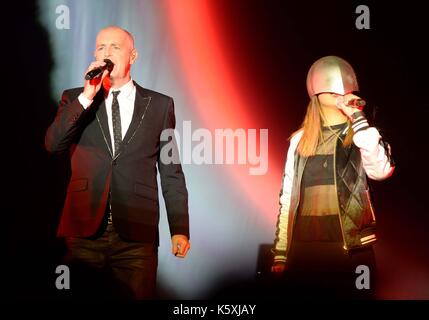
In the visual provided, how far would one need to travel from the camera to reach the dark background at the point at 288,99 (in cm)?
361

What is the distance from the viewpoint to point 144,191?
10.3ft

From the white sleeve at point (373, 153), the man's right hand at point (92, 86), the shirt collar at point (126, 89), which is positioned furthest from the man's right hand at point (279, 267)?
the man's right hand at point (92, 86)

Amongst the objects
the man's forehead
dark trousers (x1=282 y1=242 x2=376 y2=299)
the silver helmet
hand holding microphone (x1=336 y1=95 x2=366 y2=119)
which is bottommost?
dark trousers (x1=282 y1=242 x2=376 y2=299)

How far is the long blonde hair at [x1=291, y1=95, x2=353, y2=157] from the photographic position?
341 centimetres

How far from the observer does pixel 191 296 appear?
11.9 feet

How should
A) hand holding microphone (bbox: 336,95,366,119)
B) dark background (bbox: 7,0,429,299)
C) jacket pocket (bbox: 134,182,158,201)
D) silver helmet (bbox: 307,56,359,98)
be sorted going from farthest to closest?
dark background (bbox: 7,0,429,299) < silver helmet (bbox: 307,56,359,98) < hand holding microphone (bbox: 336,95,366,119) < jacket pocket (bbox: 134,182,158,201)

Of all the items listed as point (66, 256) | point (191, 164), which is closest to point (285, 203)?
point (191, 164)

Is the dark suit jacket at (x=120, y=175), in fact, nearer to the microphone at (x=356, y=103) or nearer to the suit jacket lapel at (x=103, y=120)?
the suit jacket lapel at (x=103, y=120)

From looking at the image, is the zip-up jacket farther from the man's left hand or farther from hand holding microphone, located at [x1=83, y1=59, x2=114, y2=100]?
hand holding microphone, located at [x1=83, y1=59, x2=114, y2=100]

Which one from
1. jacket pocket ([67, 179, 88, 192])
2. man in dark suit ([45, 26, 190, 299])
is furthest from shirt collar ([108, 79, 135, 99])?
jacket pocket ([67, 179, 88, 192])

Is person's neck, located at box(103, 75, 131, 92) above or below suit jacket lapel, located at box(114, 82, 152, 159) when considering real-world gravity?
above

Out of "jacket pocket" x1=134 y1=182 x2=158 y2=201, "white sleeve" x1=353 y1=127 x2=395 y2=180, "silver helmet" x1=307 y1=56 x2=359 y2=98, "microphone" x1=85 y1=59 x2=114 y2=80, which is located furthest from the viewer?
"silver helmet" x1=307 y1=56 x2=359 y2=98

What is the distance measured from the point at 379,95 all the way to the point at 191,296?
5.46 feet

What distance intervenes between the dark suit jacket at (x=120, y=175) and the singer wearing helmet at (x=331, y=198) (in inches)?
25.3
